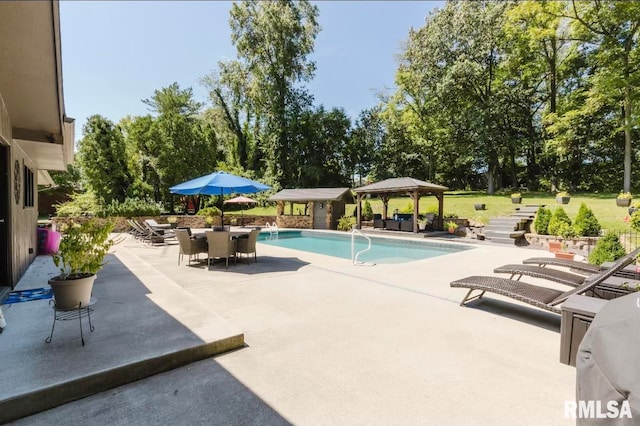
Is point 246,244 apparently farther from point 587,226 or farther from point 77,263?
point 587,226

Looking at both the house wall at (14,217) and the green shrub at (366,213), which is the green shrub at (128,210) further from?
the green shrub at (366,213)

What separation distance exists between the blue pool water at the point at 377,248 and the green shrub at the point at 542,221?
10.6 ft

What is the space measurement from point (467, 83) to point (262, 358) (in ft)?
86.4

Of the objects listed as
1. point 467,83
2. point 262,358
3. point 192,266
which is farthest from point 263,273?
point 467,83

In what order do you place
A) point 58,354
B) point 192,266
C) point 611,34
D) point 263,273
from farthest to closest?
point 611,34, point 192,266, point 263,273, point 58,354

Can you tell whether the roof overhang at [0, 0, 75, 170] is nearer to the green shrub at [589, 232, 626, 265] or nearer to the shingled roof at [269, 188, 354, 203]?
the green shrub at [589, 232, 626, 265]

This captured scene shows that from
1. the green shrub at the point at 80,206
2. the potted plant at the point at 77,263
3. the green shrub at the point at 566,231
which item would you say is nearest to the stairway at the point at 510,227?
the green shrub at the point at 566,231

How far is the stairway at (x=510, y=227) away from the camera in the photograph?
41.7 ft

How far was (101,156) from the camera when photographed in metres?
22.0

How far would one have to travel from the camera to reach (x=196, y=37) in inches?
792

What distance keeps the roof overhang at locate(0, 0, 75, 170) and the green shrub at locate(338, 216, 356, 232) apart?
1470 centimetres

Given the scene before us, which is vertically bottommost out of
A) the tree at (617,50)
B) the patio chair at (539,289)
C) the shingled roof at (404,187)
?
the patio chair at (539,289)

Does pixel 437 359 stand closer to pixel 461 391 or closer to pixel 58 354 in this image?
pixel 461 391

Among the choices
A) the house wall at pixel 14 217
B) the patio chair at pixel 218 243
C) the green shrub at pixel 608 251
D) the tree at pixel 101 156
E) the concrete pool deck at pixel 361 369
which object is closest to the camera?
the concrete pool deck at pixel 361 369
